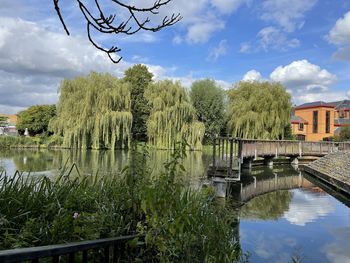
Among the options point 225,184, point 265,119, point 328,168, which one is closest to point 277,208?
point 225,184

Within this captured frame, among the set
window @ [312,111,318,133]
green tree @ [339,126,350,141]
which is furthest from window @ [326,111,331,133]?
green tree @ [339,126,350,141]

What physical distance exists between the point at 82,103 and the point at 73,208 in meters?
29.5

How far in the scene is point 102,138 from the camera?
33750 mm

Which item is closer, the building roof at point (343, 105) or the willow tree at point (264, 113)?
the willow tree at point (264, 113)

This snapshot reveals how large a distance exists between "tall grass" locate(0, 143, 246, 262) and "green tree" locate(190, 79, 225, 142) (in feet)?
123

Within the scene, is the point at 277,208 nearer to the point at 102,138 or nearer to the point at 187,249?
the point at 187,249

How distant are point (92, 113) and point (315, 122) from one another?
40.6m

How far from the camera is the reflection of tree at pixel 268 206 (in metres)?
11.2

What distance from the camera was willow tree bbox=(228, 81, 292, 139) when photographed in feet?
111

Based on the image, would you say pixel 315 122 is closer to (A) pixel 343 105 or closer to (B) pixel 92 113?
(A) pixel 343 105

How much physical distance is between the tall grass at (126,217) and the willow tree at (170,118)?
30435mm

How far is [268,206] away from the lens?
42.3 feet

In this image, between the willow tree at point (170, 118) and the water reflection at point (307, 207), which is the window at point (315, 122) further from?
the water reflection at point (307, 207)

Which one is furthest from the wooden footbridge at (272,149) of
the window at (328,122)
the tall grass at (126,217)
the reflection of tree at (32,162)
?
the window at (328,122)
